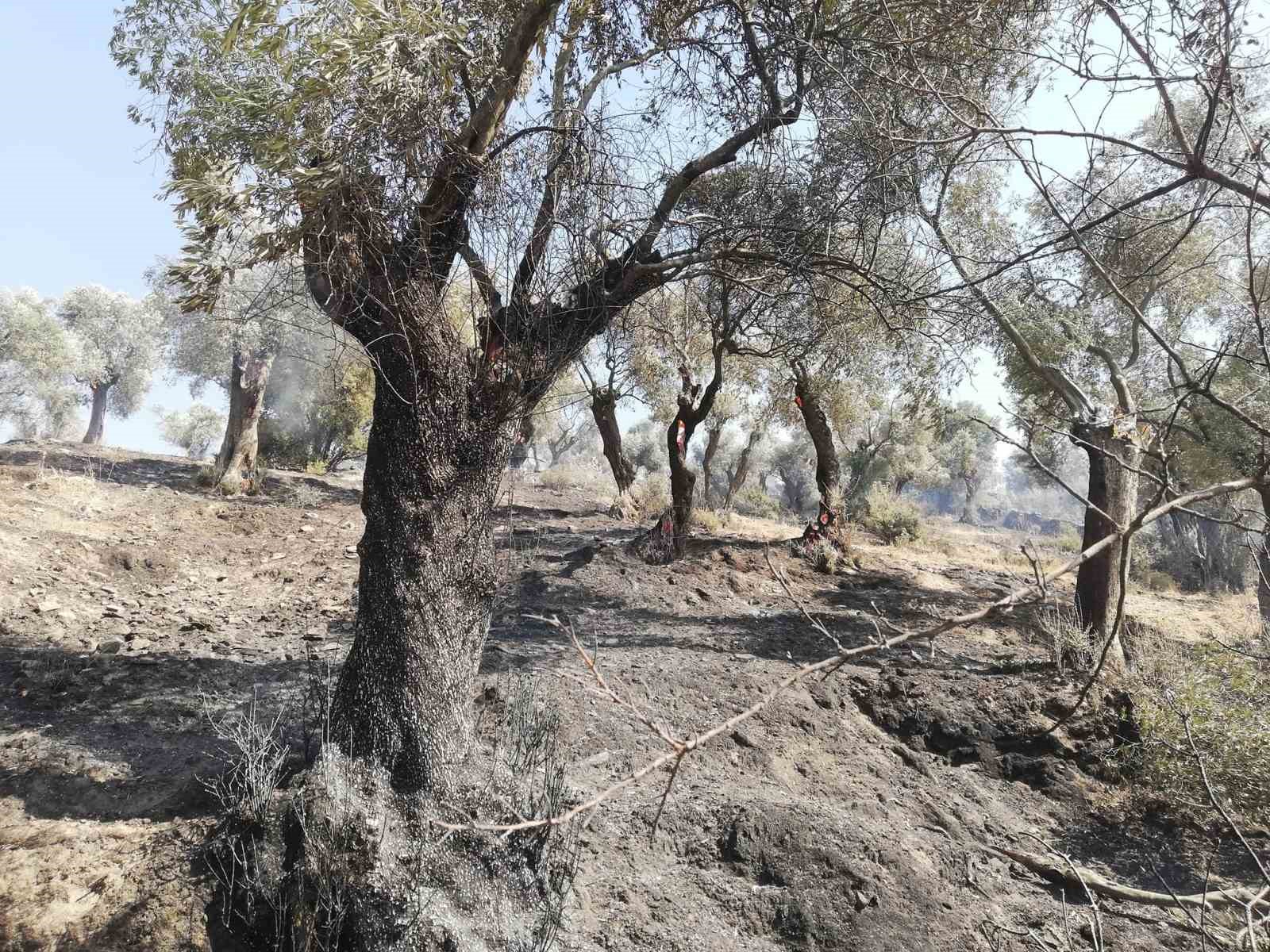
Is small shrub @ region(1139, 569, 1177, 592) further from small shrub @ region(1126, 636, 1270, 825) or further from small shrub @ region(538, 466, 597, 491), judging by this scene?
small shrub @ region(538, 466, 597, 491)

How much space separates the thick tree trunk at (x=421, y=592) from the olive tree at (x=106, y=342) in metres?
30.1

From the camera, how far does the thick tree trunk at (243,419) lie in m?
13.8

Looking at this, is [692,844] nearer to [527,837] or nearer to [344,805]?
[527,837]

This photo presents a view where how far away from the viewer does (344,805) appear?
349cm

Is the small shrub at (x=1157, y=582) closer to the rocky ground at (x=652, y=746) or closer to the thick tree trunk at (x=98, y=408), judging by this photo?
the rocky ground at (x=652, y=746)

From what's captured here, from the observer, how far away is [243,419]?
14219mm

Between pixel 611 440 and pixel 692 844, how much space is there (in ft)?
36.1

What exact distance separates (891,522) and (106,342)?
31.6 m

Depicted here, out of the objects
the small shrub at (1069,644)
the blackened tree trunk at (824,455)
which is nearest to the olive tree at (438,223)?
the small shrub at (1069,644)

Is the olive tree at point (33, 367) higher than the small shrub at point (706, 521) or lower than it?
higher

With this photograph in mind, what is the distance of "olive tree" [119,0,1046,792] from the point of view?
367cm

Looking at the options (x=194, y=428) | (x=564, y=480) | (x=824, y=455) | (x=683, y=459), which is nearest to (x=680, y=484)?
(x=683, y=459)

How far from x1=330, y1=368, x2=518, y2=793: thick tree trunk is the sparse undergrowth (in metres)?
0.19

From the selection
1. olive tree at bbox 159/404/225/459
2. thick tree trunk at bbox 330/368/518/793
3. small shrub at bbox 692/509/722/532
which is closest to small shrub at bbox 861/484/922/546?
small shrub at bbox 692/509/722/532
